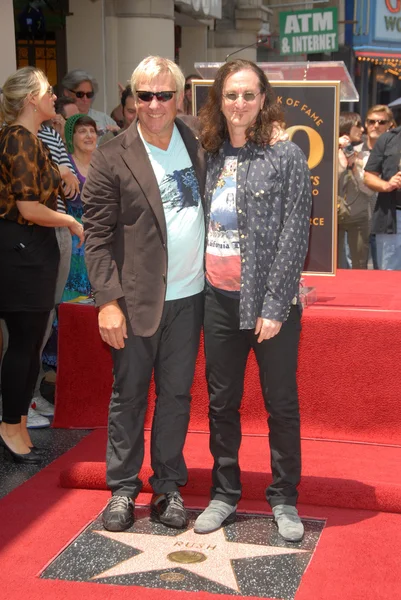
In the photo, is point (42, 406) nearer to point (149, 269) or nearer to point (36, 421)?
point (36, 421)

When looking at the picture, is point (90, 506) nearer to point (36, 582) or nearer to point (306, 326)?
point (36, 582)

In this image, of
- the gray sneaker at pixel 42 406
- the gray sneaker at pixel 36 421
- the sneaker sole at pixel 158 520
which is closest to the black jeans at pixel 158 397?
the sneaker sole at pixel 158 520

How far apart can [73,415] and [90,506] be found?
1.29m

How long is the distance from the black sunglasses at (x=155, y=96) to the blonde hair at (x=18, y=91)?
1143 millimetres

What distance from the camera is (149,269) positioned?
149 inches

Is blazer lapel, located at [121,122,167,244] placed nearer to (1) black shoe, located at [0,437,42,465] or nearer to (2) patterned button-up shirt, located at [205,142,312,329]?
(2) patterned button-up shirt, located at [205,142,312,329]

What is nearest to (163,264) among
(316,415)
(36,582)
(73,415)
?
(36,582)

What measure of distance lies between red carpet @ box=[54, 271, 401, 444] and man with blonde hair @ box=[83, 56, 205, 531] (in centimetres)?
118

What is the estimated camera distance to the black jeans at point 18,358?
15.8 ft

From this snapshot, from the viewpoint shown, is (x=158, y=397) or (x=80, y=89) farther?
(x=80, y=89)

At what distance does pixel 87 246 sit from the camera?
383 centimetres

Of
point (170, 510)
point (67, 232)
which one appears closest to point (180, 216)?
point (170, 510)

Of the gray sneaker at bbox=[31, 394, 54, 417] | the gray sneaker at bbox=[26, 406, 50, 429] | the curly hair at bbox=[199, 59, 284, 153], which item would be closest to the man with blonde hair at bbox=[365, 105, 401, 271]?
the gray sneaker at bbox=[31, 394, 54, 417]

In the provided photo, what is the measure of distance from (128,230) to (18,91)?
1309 millimetres
